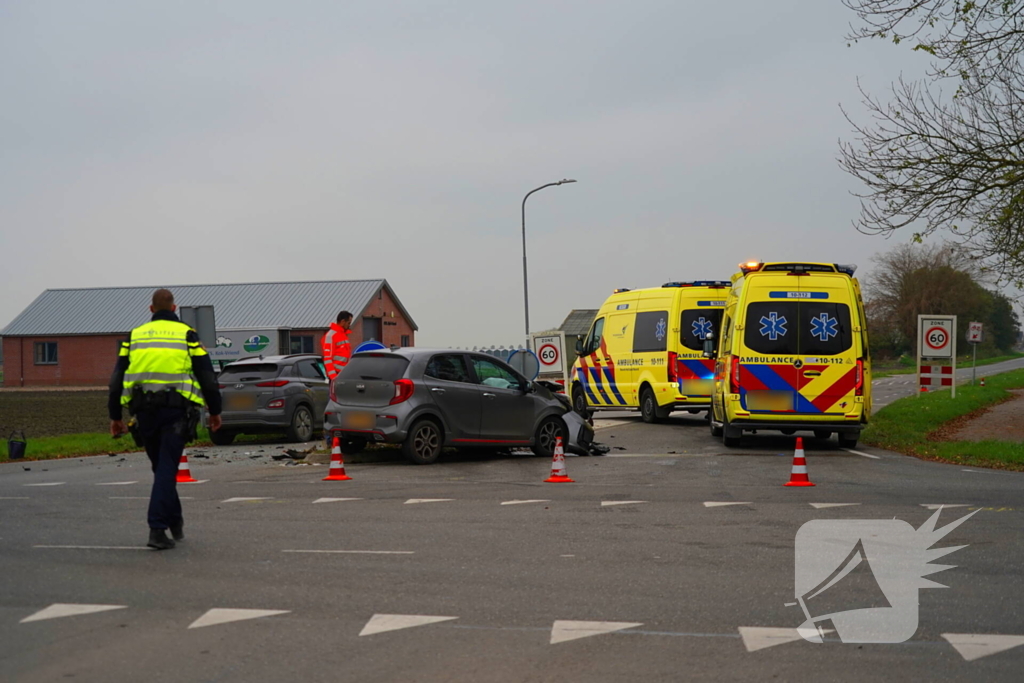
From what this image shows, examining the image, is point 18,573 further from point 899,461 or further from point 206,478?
point 899,461

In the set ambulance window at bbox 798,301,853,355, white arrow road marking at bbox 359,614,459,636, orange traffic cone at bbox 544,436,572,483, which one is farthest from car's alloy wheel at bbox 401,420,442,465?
white arrow road marking at bbox 359,614,459,636

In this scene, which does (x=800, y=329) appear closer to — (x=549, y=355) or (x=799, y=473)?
(x=799, y=473)

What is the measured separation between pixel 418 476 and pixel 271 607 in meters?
7.37

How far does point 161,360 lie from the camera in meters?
8.44

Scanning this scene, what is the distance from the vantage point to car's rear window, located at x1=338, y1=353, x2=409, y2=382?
49.7 ft

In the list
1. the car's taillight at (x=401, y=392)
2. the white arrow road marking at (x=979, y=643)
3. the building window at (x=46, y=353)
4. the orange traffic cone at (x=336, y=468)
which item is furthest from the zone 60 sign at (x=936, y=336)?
the building window at (x=46, y=353)

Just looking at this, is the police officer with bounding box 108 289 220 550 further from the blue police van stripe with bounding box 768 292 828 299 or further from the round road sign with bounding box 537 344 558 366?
the round road sign with bounding box 537 344 558 366

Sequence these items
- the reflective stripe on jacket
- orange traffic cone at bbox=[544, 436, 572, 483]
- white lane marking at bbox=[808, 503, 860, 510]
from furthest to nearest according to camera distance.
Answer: orange traffic cone at bbox=[544, 436, 572, 483], white lane marking at bbox=[808, 503, 860, 510], the reflective stripe on jacket

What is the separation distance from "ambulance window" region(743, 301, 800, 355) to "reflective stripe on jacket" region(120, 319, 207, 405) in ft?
35.4

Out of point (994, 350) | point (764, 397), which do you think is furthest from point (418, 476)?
point (994, 350)

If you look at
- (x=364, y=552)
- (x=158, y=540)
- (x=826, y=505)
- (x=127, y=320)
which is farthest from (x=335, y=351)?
(x=127, y=320)

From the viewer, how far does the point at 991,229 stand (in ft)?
64.7

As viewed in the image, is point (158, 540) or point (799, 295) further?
point (799, 295)

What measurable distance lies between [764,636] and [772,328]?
12.2 meters
